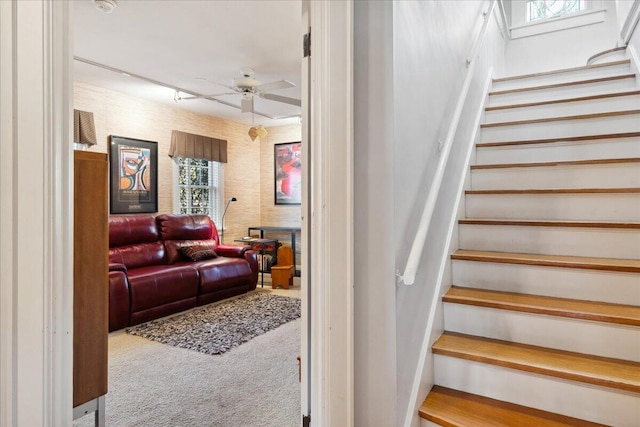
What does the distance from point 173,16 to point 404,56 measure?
221 cm

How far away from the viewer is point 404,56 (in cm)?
149

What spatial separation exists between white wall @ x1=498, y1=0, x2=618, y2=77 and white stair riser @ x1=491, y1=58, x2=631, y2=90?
0.97m

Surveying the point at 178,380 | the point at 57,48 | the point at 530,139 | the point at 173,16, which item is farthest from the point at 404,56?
the point at 178,380

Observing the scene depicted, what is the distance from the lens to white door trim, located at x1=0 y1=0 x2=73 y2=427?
27.2 inches

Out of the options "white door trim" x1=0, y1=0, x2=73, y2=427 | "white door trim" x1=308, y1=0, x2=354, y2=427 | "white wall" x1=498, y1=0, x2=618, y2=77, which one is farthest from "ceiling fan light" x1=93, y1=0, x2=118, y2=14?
"white wall" x1=498, y1=0, x2=618, y2=77

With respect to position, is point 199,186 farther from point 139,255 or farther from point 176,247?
point 139,255

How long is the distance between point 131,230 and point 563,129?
454cm

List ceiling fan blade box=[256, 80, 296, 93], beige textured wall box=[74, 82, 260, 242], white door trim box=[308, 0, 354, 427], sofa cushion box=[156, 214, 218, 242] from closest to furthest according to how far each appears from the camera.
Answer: white door trim box=[308, 0, 354, 427]
ceiling fan blade box=[256, 80, 296, 93]
beige textured wall box=[74, 82, 260, 242]
sofa cushion box=[156, 214, 218, 242]

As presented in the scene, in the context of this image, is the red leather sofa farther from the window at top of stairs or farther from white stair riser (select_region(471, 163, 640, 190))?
the window at top of stairs

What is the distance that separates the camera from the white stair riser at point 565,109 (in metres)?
2.70

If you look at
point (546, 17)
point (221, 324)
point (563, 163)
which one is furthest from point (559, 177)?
point (546, 17)

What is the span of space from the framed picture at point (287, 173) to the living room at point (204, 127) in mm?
74

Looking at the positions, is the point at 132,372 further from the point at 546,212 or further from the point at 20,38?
the point at 546,212

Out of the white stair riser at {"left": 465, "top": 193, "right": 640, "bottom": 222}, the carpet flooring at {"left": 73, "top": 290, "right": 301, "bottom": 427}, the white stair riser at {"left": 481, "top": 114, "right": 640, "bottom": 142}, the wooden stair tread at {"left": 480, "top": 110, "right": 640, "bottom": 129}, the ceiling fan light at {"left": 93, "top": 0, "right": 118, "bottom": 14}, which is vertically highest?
the ceiling fan light at {"left": 93, "top": 0, "right": 118, "bottom": 14}
